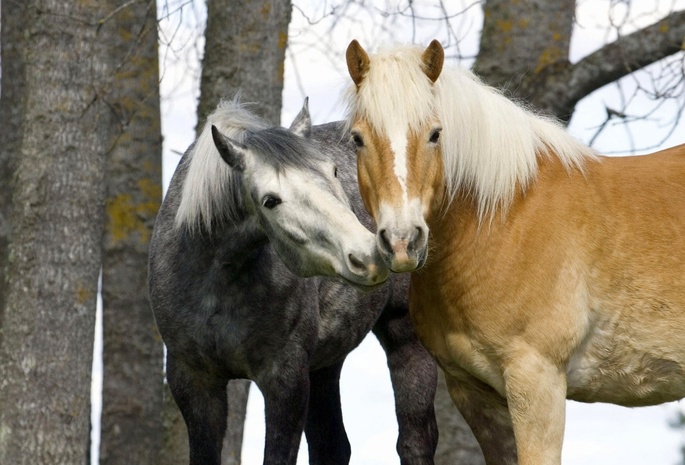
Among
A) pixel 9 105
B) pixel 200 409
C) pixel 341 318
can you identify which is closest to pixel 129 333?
pixel 9 105

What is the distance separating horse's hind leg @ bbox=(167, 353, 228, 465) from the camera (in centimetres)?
560

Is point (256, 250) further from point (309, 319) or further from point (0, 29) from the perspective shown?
point (0, 29)

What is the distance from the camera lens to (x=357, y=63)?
508cm

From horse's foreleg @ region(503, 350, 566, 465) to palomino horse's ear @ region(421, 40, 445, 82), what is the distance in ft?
4.08

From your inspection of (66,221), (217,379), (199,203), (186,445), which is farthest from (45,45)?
(186,445)

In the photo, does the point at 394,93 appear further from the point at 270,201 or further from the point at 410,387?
the point at 410,387

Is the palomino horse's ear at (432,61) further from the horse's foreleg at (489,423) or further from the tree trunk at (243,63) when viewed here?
the tree trunk at (243,63)

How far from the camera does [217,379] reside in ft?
18.4

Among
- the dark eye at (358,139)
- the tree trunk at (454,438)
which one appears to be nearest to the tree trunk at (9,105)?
the tree trunk at (454,438)

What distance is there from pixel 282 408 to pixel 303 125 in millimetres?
1345

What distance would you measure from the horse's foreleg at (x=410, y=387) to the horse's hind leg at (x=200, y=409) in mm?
1169

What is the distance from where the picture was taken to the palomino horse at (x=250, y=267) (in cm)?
505

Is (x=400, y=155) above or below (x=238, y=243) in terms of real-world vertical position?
above

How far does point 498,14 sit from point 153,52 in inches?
126
